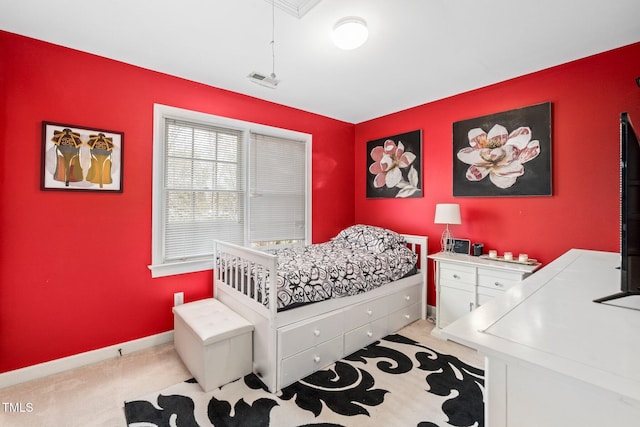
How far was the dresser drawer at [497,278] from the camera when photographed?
94.0 inches

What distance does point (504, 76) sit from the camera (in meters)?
2.72

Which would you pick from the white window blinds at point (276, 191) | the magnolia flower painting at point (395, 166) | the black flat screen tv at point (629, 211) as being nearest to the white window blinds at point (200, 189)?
the white window blinds at point (276, 191)

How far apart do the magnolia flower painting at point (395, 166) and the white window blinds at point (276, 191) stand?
973 millimetres

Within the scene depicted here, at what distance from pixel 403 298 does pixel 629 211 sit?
2.21m

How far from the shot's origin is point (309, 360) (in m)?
2.17

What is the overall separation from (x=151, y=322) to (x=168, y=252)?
63cm

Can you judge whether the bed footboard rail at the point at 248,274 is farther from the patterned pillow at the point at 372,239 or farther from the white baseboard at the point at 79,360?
the patterned pillow at the point at 372,239

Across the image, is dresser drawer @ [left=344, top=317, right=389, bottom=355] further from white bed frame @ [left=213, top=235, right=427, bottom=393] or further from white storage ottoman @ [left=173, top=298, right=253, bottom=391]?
white storage ottoman @ [left=173, top=298, right=253, bottom=391]

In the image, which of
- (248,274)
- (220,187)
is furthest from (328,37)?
(248,274)

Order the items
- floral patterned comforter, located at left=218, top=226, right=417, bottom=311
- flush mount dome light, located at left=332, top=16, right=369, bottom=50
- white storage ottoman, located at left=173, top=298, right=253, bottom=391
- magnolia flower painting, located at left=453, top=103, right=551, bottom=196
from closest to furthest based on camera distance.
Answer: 1. flush mount dome light, located at left=332, top=16, right=369, bottom=50
2. white storage ottoman, located at left=173, top=298, right=253, bottom=391
3. floral patterned comforter, located at left=218, top=226, right=417, bottom=311
4. magnolia flower painting, located at left=453, top=103, right=551, bottom=196

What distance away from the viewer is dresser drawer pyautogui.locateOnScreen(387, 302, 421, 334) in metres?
2.87

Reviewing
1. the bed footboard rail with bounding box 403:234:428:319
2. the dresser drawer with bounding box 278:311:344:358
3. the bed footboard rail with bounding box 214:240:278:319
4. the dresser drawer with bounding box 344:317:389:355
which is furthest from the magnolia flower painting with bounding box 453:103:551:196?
the bed footboard rail with bounding box 214:240:278:319

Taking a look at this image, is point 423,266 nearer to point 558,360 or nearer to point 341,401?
point 341,401

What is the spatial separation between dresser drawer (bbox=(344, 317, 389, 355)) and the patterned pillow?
0.75 m
